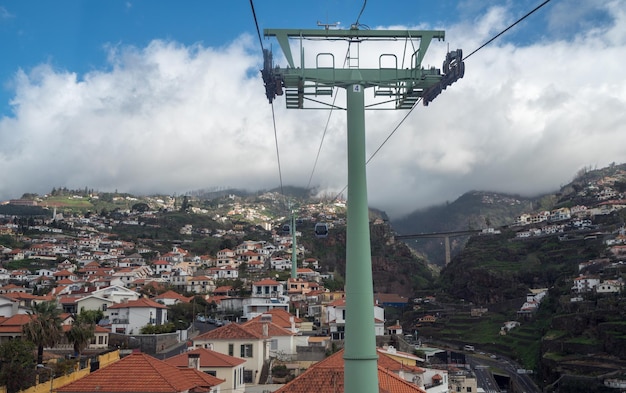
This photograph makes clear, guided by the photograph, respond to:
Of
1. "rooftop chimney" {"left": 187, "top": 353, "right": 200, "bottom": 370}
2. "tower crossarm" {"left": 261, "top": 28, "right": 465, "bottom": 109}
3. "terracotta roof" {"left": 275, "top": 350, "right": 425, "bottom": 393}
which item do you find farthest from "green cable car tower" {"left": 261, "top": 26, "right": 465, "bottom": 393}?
"rooftop chimney" {"left": 187, "top": 353, "right": 200, "bottom": 370}

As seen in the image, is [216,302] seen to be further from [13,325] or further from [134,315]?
[13,325]

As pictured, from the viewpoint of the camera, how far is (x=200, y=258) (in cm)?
12775

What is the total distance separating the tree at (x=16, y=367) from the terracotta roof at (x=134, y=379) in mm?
6998

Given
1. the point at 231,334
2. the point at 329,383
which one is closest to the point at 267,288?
the point at 231,334

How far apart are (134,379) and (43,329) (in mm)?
18729

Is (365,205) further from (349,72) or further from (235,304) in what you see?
(235,304)

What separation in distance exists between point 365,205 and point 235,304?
6549cm

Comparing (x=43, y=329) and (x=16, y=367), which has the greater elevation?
(x=43, y=329)

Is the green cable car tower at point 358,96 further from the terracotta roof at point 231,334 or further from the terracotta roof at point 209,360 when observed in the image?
the terracotta roof at point 231,334

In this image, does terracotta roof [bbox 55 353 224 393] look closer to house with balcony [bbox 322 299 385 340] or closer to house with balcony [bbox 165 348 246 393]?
house with balcony [bbox 165 348 246 393]

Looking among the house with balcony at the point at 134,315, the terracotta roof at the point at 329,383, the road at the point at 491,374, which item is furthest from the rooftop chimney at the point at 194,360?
the road at the point at 491,374

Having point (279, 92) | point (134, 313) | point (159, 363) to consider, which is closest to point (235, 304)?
point (134, 313)

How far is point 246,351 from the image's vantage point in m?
34.6

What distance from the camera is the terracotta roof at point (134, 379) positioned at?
64.3 ft
